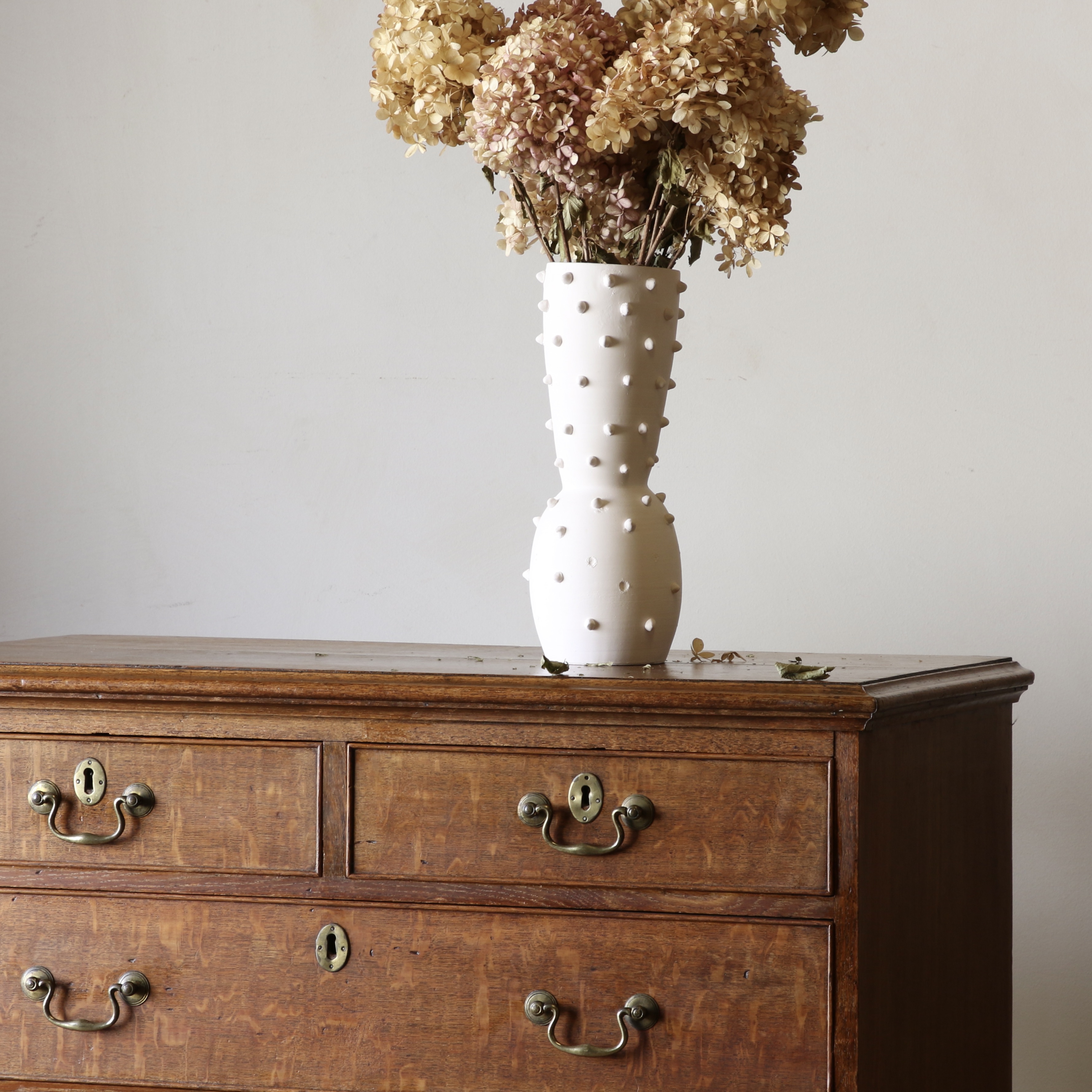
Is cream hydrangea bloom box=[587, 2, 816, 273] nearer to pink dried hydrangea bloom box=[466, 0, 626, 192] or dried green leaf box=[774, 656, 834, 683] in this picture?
pink dried hydrangea bloom box=[466, 0, 626, 192]

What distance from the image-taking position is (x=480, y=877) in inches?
47.9

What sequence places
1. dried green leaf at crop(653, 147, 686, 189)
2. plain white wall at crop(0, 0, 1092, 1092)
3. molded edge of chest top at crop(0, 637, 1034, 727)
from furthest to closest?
plain white wall at crop(0, 0, 1092, 1092) → dried green leaf at crop(653, 147, 686, 189) → molded edge of chest top at crop(0, 637, 1034, 727)

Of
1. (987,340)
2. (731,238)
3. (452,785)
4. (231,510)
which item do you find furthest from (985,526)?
(231,510)

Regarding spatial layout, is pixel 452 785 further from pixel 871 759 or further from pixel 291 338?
pixel 291 338

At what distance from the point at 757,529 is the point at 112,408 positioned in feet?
3.40

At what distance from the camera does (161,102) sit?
2129mm

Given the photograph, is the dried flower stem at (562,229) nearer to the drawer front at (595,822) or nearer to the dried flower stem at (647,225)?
the dried flower stem at (647,225)

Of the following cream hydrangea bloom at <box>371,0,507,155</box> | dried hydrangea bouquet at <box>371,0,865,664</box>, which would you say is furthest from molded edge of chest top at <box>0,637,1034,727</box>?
cream hydrangea bloom at <box>371,0,507,155</box>

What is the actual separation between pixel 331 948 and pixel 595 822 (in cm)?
27

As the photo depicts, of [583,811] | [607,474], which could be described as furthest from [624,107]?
[583,811]

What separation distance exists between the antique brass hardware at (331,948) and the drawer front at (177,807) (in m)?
0.06

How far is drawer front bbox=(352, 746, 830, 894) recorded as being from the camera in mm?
1165

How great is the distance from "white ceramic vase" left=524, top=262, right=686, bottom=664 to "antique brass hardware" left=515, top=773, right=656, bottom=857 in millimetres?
155

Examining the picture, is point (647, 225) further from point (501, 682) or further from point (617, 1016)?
point (617, 1016)
